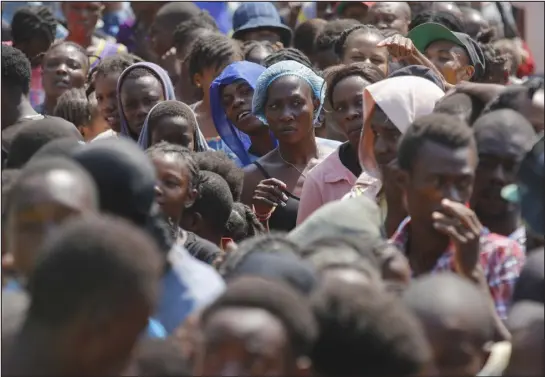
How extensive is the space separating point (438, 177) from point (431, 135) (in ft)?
0.44

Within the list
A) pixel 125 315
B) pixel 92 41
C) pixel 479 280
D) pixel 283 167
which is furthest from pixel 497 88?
pixel 92 41

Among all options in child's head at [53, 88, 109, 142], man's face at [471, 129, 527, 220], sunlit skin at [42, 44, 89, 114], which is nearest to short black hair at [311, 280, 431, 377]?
man's face at [471, 129, 527, 220]

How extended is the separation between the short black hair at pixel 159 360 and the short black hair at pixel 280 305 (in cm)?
21

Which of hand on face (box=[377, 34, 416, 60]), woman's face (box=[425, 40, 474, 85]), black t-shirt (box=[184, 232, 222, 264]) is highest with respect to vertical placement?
hand on face (box=[377, 34, 416, 60])

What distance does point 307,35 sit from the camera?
8.84m

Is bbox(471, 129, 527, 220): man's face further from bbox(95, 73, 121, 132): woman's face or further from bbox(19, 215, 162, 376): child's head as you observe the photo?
bbox(95, 73, 121, 132): woman's face

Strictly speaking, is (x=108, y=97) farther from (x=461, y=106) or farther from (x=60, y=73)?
(x=461, y=106)

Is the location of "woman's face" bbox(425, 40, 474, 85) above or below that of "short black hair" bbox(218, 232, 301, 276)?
below

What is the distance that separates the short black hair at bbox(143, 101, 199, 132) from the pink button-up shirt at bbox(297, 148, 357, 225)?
0.71 meters

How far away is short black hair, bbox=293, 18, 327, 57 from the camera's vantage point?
8758mm

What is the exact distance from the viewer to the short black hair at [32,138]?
4.53 meters

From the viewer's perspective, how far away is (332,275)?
3.15m

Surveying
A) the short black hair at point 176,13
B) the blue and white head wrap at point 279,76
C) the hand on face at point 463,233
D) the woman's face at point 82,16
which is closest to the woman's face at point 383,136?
the hand on face at point 463,233

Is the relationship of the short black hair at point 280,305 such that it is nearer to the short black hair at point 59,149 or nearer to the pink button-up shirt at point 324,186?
the short black hair at point 59,149
